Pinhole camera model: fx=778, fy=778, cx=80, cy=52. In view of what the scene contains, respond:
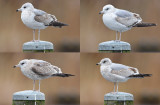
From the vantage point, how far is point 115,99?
3625 millimetres

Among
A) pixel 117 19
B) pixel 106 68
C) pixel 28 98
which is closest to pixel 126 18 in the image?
pixel 117 19

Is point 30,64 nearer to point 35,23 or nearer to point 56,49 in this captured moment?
point 35,23

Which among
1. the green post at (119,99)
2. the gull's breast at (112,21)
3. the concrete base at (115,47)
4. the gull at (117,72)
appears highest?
the gull's breast at (112,21)

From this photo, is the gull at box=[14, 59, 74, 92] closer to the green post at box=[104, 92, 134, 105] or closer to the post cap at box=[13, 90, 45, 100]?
the post cap at box=[13, 90, 45, 100]

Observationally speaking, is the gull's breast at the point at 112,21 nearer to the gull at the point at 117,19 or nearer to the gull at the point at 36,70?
the gull at the point at 117,19

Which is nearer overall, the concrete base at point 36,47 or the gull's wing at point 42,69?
the gull's wing at point 42,69

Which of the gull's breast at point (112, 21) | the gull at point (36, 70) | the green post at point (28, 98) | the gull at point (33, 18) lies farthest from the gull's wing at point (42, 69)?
the gull's breast at point (112, 21)

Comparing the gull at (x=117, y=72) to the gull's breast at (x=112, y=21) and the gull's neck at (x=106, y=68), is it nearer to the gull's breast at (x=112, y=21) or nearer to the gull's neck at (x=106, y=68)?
the gull's neck at (x=106, y=68)

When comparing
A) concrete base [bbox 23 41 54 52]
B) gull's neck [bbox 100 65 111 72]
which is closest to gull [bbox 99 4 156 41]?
gull's neck [bbox 100 65 111 72]

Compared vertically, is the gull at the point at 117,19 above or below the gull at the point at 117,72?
above

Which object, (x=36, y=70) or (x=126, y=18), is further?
(x=126, y=18)

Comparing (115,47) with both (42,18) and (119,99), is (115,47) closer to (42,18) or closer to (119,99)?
(119,99)

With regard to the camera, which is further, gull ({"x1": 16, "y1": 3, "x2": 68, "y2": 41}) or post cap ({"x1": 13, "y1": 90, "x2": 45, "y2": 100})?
gull ({"x1": 16, "y1": 3, "x2": 68, "y2": 41})

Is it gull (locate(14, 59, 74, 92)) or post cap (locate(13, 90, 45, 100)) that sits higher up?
gull (locate(14, 59, 74, 92))
